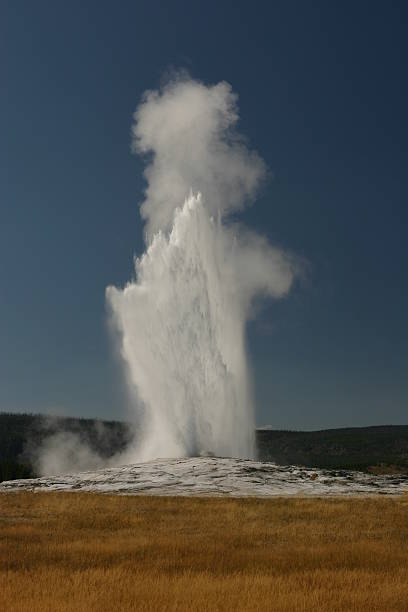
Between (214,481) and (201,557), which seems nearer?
(201,557)

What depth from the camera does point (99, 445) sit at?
166m

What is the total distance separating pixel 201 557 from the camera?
16859 mm

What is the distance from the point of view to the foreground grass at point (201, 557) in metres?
11.9

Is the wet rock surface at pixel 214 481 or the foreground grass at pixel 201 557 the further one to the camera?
the wet rock surface at pixel 214 481

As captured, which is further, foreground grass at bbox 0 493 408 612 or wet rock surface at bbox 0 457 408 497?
wet rock surface at bbox 0 457 408 497

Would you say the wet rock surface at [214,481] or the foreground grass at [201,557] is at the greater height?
the wet rock surface at [214,481]

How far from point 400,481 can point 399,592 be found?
3927cm

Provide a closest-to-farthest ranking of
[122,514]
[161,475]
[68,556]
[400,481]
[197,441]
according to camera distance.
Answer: [68,556] → [122,514] → [161,475] → [400,481] → [197,441]

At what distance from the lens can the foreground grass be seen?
11.9 metres

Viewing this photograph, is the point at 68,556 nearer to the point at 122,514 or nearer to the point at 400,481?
the point at 122,514

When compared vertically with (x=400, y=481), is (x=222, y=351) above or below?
above

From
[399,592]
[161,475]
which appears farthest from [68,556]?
[161,475]

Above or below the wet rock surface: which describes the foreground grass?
below

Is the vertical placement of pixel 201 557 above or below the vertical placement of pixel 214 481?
below
